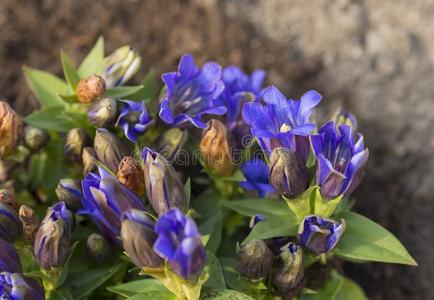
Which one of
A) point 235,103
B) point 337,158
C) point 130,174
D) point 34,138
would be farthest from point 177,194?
point 34,138

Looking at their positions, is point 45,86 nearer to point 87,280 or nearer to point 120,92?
point 120,92

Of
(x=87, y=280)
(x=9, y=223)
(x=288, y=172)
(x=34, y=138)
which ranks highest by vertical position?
(x=288, y=172)

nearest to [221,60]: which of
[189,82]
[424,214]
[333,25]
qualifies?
[333,25]

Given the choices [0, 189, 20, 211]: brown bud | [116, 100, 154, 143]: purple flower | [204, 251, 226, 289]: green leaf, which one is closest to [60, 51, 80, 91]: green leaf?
[116, 100, 154, 143]: purple flower

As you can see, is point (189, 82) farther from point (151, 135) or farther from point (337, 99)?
point (337, 99)

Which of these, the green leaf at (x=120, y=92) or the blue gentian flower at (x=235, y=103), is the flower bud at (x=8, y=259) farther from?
the blue gentian flower at (x=235, y=103)

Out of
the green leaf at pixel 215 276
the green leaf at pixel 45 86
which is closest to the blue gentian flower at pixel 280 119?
the green leaf at pixel 215 276
